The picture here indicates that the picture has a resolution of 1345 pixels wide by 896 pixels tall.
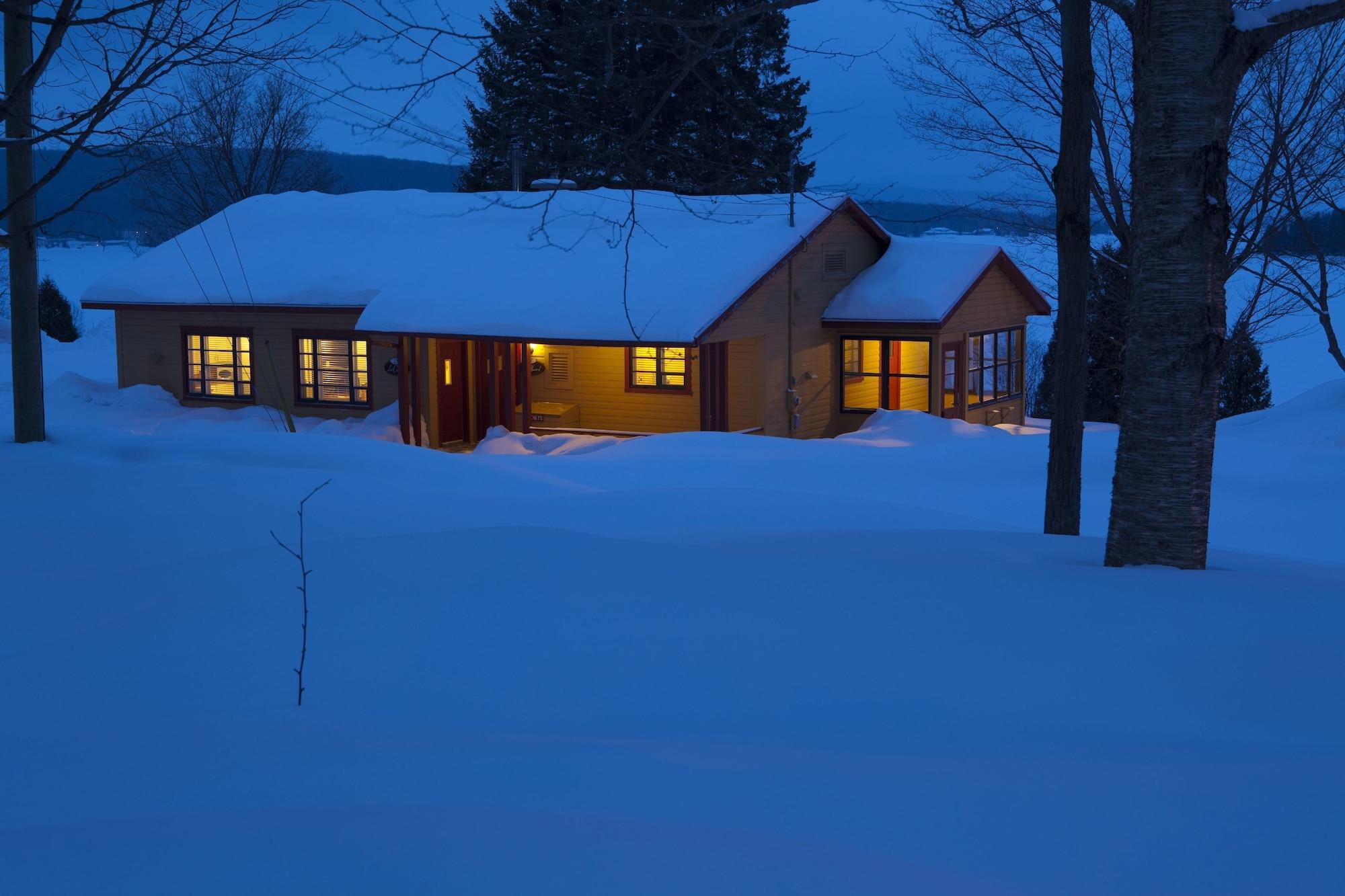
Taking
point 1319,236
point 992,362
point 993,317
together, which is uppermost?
point 1319,236

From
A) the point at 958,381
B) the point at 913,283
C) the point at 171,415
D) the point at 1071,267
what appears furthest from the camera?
the point at 958,381

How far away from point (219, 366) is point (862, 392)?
12.9 metres

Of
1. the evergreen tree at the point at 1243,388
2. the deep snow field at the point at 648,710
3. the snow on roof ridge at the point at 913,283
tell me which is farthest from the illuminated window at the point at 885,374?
the deep snow field at the point at 648,710

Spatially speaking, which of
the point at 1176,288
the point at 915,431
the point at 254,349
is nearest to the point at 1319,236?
the point at 915,431

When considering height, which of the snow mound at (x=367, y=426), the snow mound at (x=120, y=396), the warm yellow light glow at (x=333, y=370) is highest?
the warm yellow light glow at (x=333, y=370)

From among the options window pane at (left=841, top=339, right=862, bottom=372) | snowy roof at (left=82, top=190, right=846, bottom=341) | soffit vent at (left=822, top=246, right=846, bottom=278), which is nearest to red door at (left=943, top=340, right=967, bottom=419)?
window pane at (left=841, top=339, right=862, bottom=372)

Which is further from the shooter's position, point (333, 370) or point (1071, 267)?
point (333, 370)

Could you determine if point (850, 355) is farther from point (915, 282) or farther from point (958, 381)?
point (958, 381)

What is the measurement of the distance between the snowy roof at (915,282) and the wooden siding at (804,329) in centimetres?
41

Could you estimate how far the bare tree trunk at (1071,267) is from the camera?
8586mm

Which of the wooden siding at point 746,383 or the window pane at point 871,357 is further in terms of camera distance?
the window pane at point 871,357

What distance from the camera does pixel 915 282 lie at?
23391mm

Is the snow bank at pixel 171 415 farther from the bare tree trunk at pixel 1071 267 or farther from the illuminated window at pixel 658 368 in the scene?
the bare tree trunk at pixel 1071 267

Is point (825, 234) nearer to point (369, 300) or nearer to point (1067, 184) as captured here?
point (369, 300)
